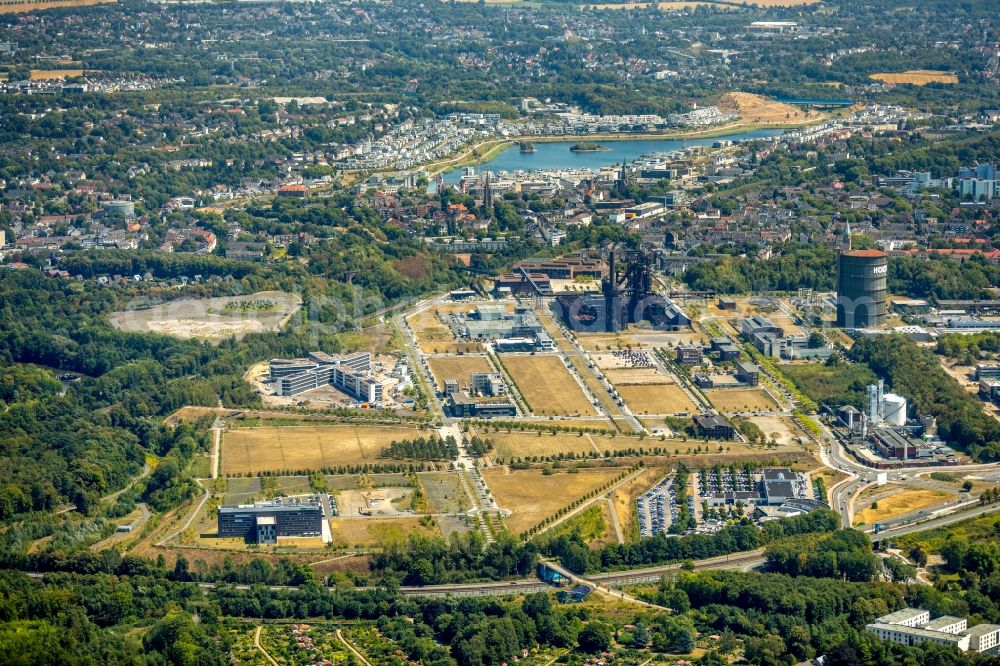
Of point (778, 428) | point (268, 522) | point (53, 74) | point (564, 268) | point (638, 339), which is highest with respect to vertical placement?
point (268, 522)

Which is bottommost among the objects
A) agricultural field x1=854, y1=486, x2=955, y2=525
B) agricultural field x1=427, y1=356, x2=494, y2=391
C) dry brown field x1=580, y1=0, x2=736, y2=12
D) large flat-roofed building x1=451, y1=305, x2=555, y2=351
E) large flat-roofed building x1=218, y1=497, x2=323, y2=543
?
dry brown field x1=580, y1=0, x2=736, y2=12

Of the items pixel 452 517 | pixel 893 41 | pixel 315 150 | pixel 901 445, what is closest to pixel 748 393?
pixel 901 445

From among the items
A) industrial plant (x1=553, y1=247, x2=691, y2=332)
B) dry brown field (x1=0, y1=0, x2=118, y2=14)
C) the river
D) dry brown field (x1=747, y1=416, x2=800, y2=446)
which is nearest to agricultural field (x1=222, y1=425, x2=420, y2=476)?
dry brown field (x1=747, y1=416, x2=800, y2=446)

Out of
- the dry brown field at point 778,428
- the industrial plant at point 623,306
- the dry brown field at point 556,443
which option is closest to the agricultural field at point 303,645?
the dry brown field at point 556,443

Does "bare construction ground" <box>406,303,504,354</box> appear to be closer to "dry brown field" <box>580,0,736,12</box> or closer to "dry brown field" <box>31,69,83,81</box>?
"dry brown field" <box>31,69,83,81</box>

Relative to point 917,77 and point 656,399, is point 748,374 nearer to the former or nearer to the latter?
point 656,399

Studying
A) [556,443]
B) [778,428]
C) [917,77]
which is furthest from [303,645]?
[917,77]

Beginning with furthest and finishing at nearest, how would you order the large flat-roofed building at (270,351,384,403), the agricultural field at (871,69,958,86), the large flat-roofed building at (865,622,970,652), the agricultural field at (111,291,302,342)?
the agricultural field at (871,69,958,86) → the agricultural field at (111,291,302,342) → the large flat-roofed building at (270,351,384,403) → the large flat-roofed building at (865,622,970,652)
